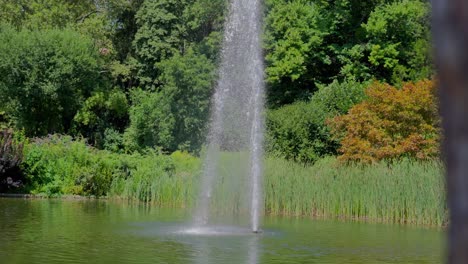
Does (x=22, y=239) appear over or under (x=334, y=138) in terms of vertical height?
under

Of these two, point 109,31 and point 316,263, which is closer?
point 316,263

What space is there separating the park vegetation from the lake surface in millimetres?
5976

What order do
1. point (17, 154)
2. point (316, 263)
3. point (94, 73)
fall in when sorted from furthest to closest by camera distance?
1. point (94, 73)
2. point (17, 154)
3. point (316, 263)

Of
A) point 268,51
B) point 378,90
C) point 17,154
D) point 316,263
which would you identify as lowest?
point 316,263

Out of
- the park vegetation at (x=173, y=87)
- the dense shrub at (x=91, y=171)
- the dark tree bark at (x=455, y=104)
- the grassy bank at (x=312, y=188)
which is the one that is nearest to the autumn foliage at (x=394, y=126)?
the park vegetation at (x=173, y=87)

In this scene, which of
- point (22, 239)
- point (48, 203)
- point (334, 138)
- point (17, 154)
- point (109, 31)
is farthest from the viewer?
point (109, 31)

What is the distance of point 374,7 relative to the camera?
35406 mm

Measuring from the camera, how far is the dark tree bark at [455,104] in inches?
23.7

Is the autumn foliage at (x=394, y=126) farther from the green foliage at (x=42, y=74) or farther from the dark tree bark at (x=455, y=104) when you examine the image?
the dark tree bark at (x=455, y=104)

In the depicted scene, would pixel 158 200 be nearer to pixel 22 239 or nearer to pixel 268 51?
pixel 22 239

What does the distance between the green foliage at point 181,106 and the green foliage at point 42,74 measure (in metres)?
3.08

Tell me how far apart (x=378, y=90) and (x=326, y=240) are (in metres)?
11.3

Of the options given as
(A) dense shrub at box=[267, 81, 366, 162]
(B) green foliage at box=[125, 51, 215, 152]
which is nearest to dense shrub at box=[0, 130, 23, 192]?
(A) dense shrub at box=[267, 81, 366, 162]

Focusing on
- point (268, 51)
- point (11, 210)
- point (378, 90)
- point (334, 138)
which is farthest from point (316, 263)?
point (268, 51)
